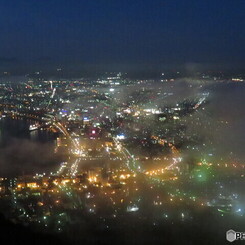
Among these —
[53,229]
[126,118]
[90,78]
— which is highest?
[90,78]

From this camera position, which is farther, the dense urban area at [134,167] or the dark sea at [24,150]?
the dark sea at [24,150]

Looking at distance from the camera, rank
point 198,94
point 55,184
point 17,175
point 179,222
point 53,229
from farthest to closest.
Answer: point 198,94 < point 17,175 < point 55,184 < point 179,222 < point 53,229

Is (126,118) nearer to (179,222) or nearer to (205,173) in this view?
(205,173)

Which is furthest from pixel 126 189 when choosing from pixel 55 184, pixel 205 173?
pixel 205 173

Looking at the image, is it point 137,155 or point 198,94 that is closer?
point 137,155

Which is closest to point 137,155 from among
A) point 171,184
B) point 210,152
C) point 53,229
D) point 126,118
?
point 210,152

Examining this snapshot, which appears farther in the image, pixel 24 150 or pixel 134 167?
pixel 24 150

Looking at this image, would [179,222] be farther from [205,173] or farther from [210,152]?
[210,152]

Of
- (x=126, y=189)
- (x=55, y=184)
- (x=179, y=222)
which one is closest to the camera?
(x=179, y=222)

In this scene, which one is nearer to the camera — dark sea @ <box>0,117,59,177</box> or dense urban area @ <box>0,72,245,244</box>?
→ dense urban area @ <box>0,72,245,244</box>

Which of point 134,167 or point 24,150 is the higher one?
point 24,150

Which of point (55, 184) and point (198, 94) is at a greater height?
point (198, 94)
